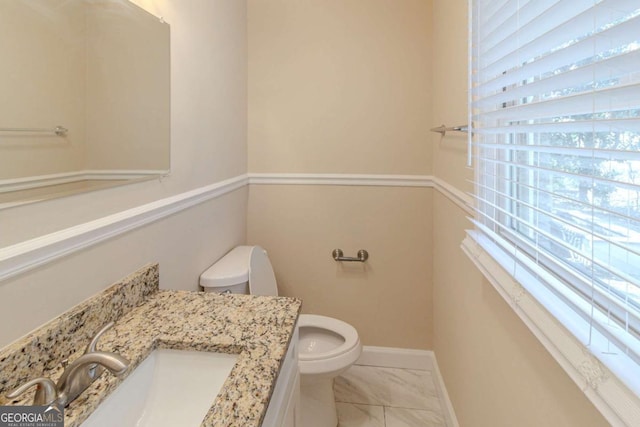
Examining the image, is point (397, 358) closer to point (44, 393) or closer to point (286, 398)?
point (286, 398)

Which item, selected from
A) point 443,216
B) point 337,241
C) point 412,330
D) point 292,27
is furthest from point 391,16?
point 412,330

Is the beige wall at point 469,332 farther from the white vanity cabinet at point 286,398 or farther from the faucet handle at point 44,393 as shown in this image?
the faucet handle at point 44,393

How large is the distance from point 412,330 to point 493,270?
136cm

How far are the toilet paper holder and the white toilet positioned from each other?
0.41 m

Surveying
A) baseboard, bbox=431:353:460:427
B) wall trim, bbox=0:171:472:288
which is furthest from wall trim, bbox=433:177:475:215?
baseboard, bbox=431:353:460:427

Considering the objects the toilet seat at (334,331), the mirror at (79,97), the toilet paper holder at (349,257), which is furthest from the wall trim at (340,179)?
the mirror at (79,97)

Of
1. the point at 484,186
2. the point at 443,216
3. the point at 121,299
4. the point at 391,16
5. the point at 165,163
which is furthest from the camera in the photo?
the point at 391,16

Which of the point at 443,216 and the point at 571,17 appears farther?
Answer: the point at 443,216

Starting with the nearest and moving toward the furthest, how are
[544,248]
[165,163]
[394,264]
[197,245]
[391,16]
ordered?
1. [544,248]
2. [165,163]
3. [197,245]
4. [391,16]
5. [394,264]

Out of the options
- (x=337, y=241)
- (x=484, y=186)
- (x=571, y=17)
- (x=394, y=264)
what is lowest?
(x=394, y=264)

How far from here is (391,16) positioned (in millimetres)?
2129

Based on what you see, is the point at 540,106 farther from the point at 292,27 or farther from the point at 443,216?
the point at 292,27

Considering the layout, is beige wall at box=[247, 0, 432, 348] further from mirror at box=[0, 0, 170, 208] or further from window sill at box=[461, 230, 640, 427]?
window sill at box=[461, 230, 640, 427]

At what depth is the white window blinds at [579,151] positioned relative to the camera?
579mm
